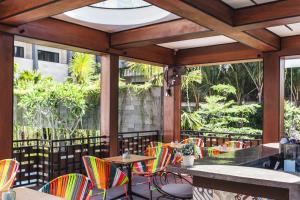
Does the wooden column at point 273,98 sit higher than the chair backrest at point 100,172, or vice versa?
the wooden column at point 273,98

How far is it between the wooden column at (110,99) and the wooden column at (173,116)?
6.25ft

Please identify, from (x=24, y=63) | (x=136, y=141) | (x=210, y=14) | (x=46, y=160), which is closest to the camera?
(x=210, y=14)

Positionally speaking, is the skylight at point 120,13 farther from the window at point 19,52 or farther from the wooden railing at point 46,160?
the window at point 19,52

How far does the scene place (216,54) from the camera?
6.87m

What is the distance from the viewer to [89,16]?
5.18 metres

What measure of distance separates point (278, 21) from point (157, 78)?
5648mm

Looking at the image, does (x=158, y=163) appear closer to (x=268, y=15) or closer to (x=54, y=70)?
(x=268, y=15)

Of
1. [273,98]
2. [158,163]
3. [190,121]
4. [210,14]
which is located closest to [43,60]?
[190,121]

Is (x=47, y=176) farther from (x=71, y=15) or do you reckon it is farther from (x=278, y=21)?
(x=278, y=21)

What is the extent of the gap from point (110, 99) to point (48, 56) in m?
7.77

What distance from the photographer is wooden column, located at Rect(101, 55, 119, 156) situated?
6082 mm

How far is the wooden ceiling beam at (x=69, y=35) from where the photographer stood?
470 cm

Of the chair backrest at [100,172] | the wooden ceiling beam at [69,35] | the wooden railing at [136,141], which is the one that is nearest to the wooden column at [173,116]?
the wooden railing at [136,141]

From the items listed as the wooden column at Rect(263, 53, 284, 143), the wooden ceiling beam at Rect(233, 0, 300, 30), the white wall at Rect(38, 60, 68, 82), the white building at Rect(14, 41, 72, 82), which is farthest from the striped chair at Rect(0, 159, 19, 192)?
the white wall at Rect(38, 60, 68, 82)
